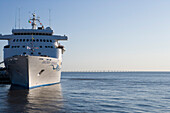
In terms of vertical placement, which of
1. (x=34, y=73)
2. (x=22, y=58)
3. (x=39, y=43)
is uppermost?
(x=39, y=43)

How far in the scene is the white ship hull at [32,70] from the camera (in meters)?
27.5

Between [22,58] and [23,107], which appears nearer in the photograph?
[23,107]

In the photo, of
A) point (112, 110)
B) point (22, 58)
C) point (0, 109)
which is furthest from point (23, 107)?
point (22, 58)

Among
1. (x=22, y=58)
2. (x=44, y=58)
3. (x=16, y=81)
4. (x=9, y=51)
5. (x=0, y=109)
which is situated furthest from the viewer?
(x=9, y=51)

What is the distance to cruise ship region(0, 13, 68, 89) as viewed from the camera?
28.0 meters

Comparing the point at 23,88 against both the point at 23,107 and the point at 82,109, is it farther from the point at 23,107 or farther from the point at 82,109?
the point at 82,109

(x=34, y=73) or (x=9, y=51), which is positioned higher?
(x=9, y=51)

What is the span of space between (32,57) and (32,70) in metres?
1.85

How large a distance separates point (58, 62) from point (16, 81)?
297 inches

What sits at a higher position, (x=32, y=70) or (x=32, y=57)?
(x=32, y=57)

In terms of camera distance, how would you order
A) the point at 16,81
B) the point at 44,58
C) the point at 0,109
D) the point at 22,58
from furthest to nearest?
1. the point at 16,81
2. the point at 44,58
3. the point at 22,58
4. the point at 0,109

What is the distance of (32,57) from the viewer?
90.0 ft

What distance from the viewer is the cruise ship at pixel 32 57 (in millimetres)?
28031

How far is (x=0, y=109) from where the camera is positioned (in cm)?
1650
